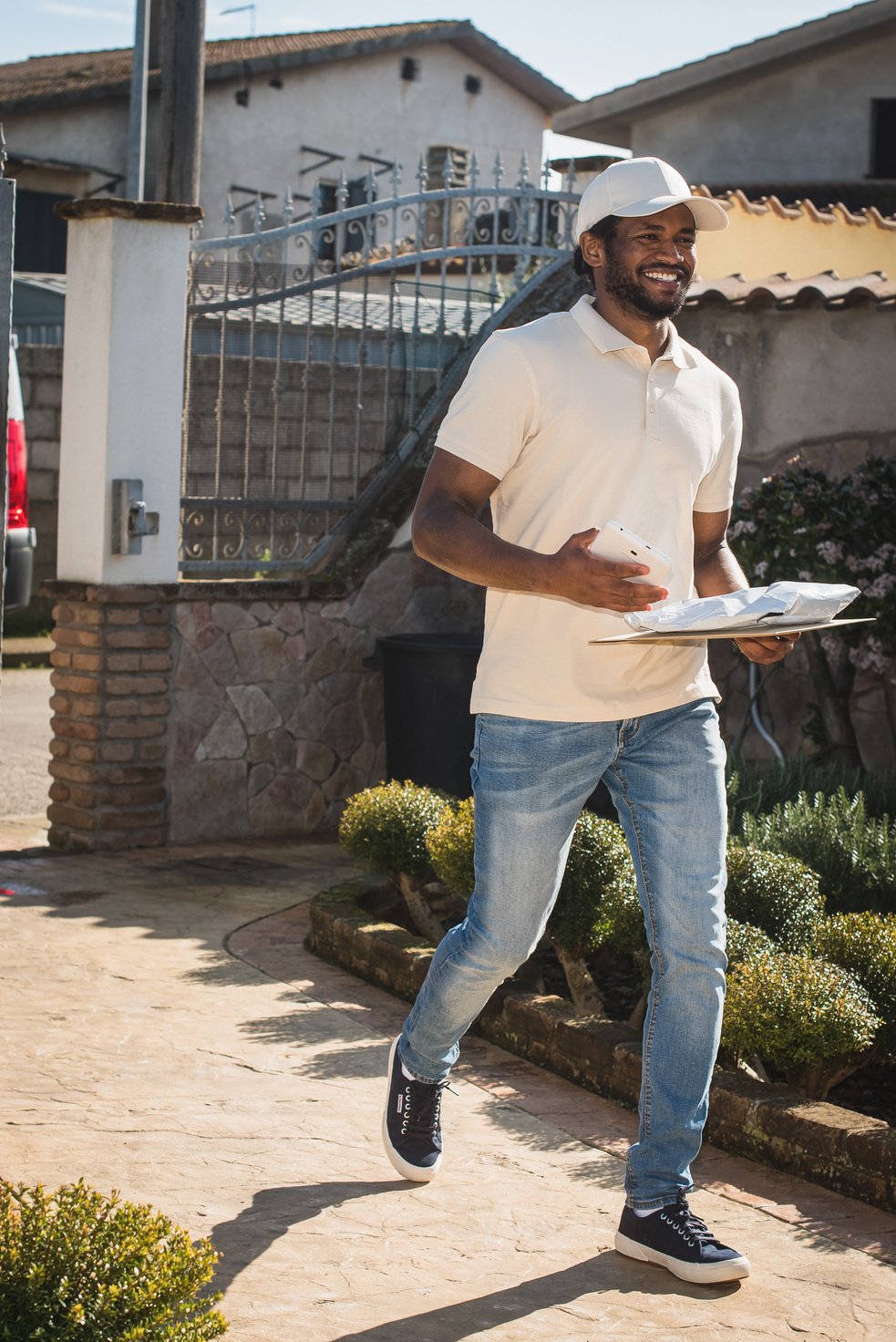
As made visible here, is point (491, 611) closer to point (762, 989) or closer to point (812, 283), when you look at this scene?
point (762, 989)

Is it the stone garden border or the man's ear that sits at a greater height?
the man's ear

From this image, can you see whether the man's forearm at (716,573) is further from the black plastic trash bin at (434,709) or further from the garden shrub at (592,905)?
the black plastic trash bin at (434,709)

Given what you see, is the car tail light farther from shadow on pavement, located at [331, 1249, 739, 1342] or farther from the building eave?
the building eave

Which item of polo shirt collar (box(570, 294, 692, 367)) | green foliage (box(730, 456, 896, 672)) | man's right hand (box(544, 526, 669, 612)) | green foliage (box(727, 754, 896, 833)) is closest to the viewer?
man's right hand (box(544, 526, 669, 612))

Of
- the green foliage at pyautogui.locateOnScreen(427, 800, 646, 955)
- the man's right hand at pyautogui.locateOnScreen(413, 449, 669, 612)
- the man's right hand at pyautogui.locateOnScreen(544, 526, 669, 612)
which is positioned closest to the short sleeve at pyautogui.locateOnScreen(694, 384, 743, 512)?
the man's right hand at pyautogui.locateOnScreen(413, 449, 669, 612)

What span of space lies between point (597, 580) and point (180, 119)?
6.92 meters

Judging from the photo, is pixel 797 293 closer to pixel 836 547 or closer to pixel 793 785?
pixel 836 547

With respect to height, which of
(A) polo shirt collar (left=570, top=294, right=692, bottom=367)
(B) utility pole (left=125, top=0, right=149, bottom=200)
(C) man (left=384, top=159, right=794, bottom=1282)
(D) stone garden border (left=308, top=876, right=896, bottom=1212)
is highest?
(B) utility pole (left=125, top=0, right=149, bottom=200)

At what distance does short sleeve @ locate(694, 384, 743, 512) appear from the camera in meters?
3.83

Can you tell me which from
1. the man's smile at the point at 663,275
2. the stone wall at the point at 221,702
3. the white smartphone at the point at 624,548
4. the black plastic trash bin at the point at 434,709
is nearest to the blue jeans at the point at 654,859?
the white smartphone at the point at 624,548

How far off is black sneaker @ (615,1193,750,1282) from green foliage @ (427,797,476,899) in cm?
189

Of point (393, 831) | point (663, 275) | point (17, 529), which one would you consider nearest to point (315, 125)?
point (17, 529)

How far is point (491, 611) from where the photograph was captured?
12.0 ft

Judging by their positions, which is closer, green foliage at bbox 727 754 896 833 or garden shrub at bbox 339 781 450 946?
garden shrub at bbox 339 781 450 946
